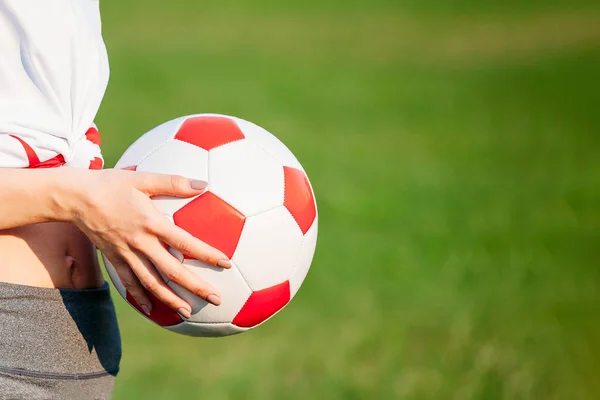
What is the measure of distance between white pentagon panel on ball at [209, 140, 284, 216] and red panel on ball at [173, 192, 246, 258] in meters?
0.02

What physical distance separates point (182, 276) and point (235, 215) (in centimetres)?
23

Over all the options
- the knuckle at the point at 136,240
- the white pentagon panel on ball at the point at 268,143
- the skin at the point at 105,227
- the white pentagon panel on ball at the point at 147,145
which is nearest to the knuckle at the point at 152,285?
the skin at the point at 105,227

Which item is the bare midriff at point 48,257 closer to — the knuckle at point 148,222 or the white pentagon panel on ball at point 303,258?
the knuckle at point 148,222

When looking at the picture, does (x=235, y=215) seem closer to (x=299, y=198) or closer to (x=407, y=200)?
(x=299, y=198)

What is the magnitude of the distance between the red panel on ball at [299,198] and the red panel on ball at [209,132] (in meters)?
0.16

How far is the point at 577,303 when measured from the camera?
536 cm

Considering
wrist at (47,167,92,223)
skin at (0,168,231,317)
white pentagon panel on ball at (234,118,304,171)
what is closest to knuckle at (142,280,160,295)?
skin at (0,168,231,317)

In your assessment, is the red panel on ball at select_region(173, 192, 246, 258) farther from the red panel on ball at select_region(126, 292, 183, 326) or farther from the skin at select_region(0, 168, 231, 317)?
the red panel on ball at select_region(126, 292, 183, 326)

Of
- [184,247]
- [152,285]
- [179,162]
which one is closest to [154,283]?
[152,285]

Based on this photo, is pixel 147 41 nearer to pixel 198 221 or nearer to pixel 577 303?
pixel 577 303

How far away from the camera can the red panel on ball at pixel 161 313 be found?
204 cm

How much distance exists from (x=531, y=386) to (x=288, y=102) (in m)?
8.10

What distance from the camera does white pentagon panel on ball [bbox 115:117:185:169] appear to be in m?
2.14

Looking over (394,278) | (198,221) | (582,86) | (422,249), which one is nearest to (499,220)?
(422,249)
